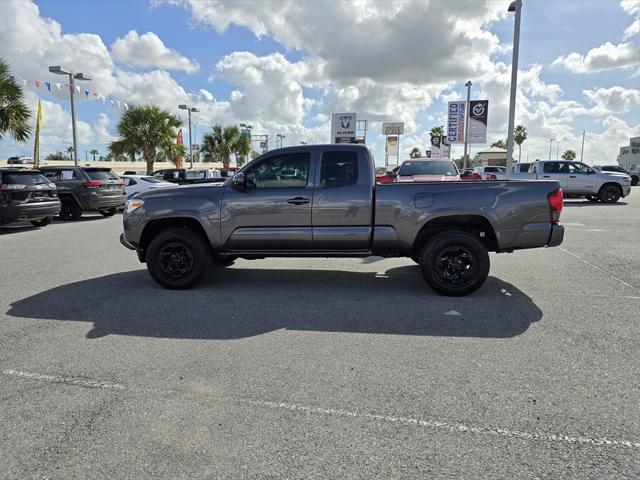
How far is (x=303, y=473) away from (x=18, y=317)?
13.8 ft

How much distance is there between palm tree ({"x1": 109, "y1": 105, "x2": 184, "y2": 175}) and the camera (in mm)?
27266

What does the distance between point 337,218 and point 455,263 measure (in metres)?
1.61

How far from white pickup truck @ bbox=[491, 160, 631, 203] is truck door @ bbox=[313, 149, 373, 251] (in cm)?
1512

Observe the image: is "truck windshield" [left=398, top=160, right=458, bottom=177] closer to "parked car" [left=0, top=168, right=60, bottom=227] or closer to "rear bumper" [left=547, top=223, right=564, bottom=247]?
"rear bumper" [left=547, top=223, right=564, bottom=247]

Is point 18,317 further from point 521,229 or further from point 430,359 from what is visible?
point 521,229

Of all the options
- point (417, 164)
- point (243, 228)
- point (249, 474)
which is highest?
point (417, 164)

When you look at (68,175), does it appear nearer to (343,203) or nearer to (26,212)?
(26,212)

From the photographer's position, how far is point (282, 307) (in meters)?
5.27

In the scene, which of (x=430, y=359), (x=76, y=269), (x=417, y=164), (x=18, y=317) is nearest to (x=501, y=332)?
(x=430, y=359)

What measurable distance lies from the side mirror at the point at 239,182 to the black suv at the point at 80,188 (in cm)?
1024

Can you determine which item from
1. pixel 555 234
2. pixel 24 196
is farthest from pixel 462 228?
pixel 24 196

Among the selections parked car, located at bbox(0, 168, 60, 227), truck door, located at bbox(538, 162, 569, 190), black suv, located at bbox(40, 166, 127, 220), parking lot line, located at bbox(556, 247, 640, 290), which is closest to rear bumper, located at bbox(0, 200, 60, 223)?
parked car, located at bbox(0, 168, 60, 227)

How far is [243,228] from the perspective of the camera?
5.84 metres

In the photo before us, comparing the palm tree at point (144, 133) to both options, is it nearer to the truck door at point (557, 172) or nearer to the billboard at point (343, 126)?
the billboard at point (343, 126)
